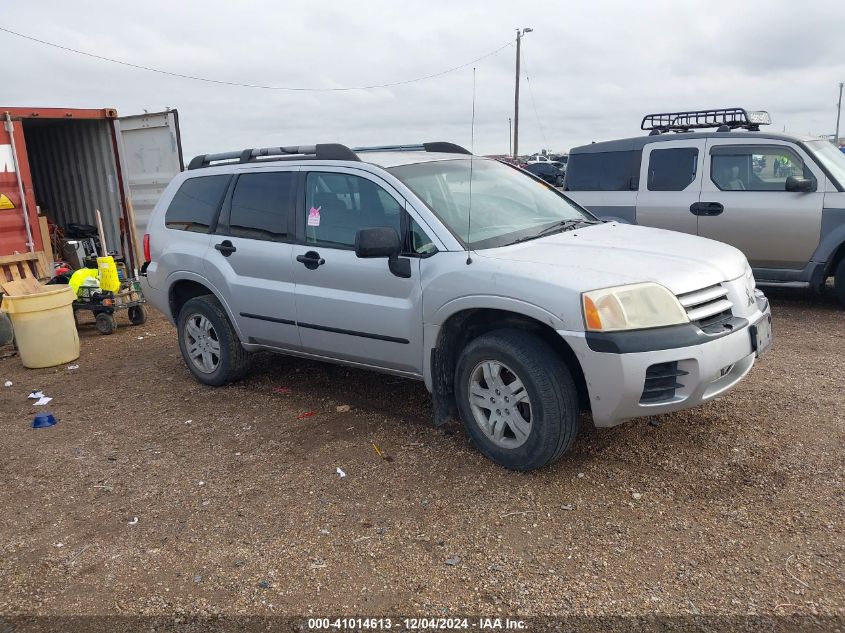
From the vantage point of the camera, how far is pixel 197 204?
5691 millimetres

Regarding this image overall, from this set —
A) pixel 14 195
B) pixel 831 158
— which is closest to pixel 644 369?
pixel 831 158

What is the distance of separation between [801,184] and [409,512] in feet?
19.4

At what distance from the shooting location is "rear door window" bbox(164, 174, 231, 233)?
554 centimetres

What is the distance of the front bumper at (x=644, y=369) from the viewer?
3.38 m

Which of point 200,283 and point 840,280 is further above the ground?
point 200,283

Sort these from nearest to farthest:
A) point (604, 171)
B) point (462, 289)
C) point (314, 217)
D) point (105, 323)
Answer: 1. point (462, 289)
2. point (314, 217)
3. point (105, 323)
4. point (604, 171)

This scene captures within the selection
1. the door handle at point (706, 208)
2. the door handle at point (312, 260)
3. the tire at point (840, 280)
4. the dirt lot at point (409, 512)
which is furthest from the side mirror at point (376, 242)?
the tire at point (840, 280)

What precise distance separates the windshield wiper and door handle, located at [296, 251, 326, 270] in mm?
1334

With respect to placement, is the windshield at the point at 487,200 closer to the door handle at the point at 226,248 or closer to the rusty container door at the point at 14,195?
the door handle at the point at 226,248

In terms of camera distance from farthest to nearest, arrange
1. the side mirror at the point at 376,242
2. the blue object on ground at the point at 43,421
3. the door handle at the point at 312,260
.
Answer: the blue object on ground at the point at 43,421, the door handle at the point at 312,260, the side mirror at the point at 376,242

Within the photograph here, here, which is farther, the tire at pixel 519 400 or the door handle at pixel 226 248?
the door handle at pixel 226 248

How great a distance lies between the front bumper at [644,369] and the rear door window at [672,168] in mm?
4945

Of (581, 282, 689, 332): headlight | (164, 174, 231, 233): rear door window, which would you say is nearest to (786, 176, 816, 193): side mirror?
(581, 282, 689, 332): headlight

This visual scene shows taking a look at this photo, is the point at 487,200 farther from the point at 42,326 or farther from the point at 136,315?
the point at 136,315
